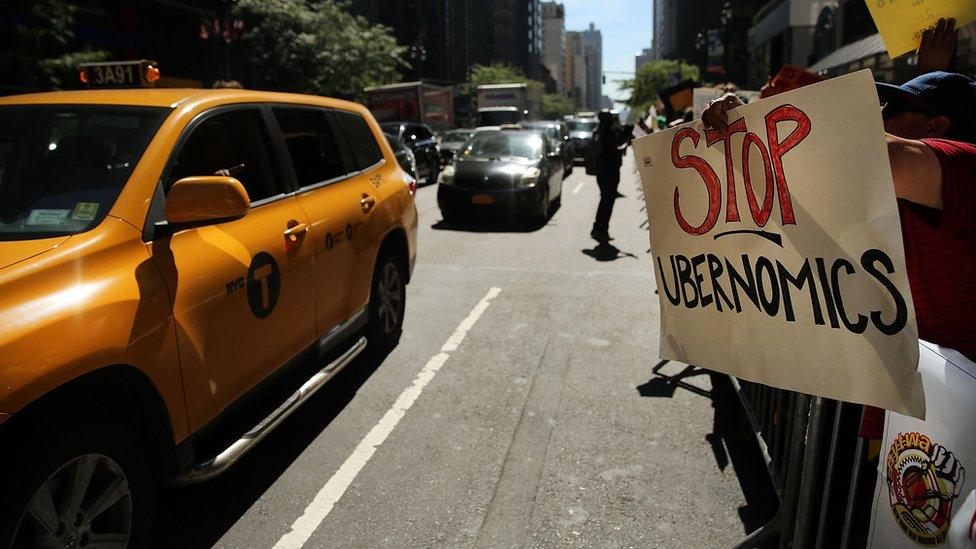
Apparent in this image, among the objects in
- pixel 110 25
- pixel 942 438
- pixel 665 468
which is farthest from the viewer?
pixel 110 25

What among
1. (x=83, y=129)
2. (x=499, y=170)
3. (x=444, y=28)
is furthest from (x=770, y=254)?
(x=444, y=28)

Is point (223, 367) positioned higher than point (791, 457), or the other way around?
point (223, 367)

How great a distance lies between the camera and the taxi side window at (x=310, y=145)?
439 cm

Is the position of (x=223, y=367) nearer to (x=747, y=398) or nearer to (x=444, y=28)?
(x=747, y=398)

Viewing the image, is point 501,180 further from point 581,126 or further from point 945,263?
point 581,126

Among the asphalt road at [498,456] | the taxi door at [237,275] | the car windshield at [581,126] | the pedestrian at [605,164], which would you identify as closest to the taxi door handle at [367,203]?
the taxi door at [237,275]

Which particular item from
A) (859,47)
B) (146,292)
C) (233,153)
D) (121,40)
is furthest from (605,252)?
(859,47)

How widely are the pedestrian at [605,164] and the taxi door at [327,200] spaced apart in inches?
240

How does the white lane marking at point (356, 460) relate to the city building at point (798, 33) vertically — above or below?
below

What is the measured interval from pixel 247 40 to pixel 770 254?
33335mm

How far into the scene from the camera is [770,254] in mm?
2232

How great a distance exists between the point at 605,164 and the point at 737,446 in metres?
7.22

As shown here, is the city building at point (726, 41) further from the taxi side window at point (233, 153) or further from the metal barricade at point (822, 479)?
the metal barricade at point (822, 479)

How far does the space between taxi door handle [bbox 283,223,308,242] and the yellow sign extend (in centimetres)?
281
